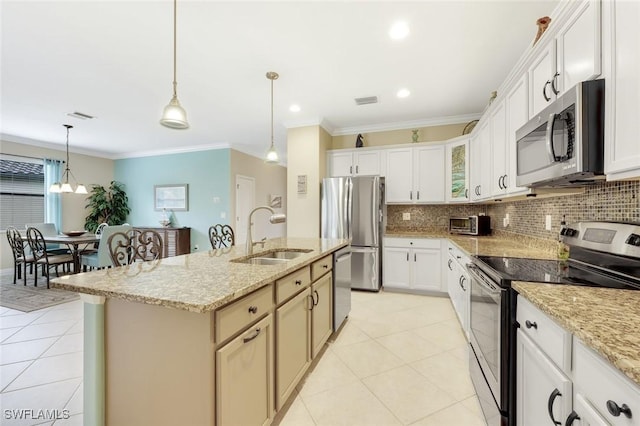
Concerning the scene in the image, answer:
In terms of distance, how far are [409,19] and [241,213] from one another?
535 cm

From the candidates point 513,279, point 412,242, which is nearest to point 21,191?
point 412,242

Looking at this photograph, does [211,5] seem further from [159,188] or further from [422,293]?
[159,188]

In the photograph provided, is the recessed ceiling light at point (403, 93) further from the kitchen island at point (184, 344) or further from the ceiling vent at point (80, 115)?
the ceiling vent at point (80, 115)

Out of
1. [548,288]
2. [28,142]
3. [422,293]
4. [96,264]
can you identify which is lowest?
[422,293]

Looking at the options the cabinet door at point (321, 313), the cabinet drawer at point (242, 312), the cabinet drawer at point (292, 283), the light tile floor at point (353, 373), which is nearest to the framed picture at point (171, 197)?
the light tile floor at point (353, 373)

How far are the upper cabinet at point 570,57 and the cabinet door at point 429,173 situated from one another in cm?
217

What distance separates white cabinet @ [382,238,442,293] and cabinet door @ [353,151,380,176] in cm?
114

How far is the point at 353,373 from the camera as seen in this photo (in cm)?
207

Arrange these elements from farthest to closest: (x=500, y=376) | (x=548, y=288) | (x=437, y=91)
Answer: (x=437, y=91)
(x=500, y=376)
(x=548, y=288)

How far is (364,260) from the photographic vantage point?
402 centimetres

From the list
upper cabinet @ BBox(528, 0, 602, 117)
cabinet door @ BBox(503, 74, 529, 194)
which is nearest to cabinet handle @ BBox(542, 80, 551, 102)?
upper cabinet @ BBox(528, 0, 602, 117)

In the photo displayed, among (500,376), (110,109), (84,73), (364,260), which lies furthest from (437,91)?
(110,109)

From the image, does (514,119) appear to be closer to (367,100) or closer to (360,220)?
(367,100)

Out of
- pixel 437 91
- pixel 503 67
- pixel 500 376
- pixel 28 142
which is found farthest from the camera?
pixel 28 142
